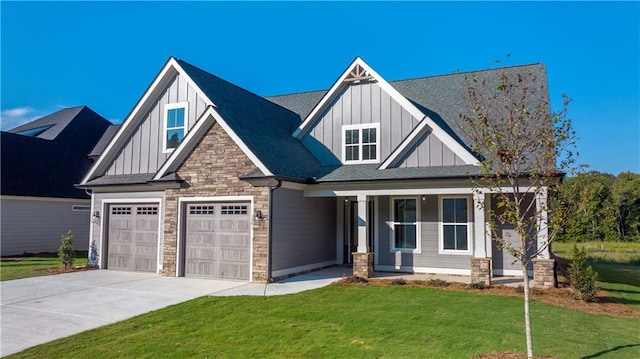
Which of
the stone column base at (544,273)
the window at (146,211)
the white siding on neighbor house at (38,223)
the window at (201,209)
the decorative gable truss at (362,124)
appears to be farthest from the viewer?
the white siding on neighbor house at (38,223)

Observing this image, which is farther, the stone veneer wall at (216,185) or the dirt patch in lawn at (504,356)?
the stone veneer wall at (216,185)

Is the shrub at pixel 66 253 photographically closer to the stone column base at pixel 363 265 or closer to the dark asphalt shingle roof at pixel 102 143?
the dark asphalt shingle roof at pixel 102 143

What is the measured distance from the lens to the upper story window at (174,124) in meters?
15.5

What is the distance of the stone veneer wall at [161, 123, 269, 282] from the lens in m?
12.5

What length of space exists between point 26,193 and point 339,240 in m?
15.3

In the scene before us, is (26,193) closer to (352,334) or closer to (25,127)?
(25,127)

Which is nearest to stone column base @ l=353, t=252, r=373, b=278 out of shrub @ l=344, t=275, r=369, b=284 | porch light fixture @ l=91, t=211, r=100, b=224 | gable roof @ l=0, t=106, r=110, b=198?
shrub @ l=344, t=275, r=369, b=284

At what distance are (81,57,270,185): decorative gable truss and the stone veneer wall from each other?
1330 mm

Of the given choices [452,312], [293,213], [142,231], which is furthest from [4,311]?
[452,312]

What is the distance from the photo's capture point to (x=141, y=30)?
18.3 m

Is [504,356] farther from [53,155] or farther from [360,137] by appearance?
[53,155]

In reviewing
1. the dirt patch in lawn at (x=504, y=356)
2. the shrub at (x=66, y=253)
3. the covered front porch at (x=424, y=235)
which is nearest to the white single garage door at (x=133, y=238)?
the shrub at (x=66, y=253)

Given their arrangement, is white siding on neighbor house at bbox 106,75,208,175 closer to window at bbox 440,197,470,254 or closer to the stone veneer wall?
the stone veneer wall

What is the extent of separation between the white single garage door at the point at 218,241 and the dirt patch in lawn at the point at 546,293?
317 cm
